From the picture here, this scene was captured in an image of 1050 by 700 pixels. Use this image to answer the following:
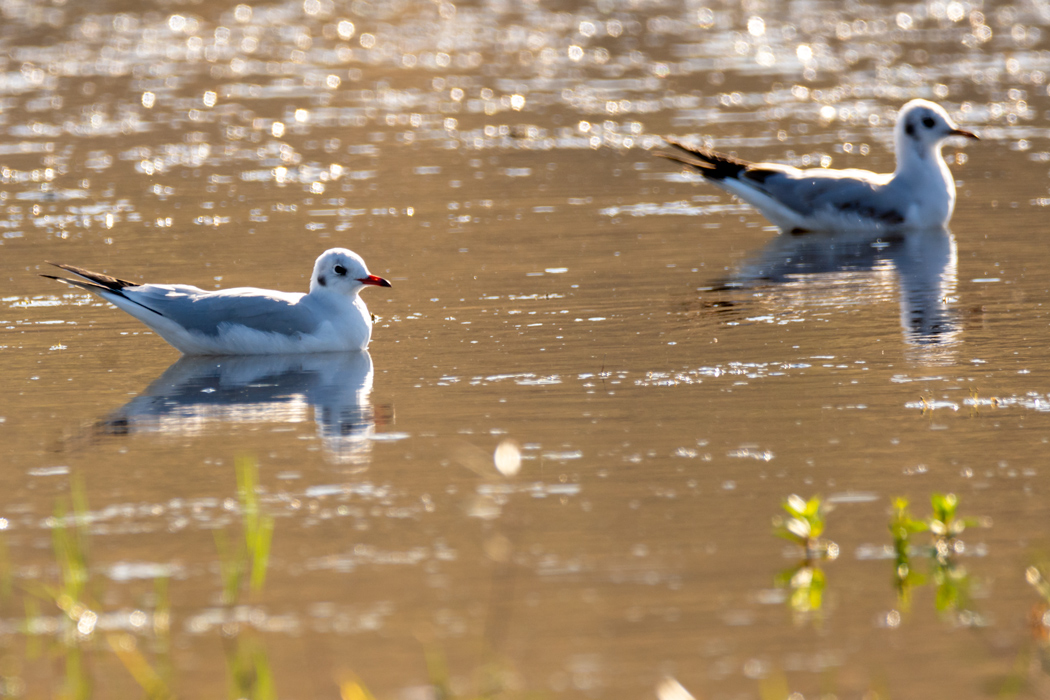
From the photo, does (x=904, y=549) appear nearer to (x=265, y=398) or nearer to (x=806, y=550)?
(x=806, y=550)

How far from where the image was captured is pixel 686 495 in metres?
7.14

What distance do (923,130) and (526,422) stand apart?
8.71 meters

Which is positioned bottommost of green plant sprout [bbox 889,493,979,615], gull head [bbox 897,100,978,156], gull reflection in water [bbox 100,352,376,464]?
gull reflection in water [bbox 100,352,376,464]

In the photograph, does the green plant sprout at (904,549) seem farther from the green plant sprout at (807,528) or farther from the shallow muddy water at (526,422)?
the green plant sprout at (807,528)

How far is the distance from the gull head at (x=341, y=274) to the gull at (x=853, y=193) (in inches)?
228

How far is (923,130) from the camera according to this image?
1583 centimetres

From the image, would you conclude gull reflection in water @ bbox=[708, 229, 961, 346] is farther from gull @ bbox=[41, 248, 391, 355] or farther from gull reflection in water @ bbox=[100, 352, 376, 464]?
gull reflection in water @ bbox=[100, 352, 376, 464]

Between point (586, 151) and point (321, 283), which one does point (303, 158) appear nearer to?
point (586, 151)

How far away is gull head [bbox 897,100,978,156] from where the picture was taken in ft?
51.7

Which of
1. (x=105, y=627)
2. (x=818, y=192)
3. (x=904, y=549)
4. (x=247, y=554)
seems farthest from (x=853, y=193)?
(x=105, y=627)

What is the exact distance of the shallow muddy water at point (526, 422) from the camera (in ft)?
18.4

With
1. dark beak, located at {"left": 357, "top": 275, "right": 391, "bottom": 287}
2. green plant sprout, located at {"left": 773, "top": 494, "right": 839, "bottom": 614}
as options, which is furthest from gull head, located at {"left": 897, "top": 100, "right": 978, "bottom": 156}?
green plant sprout, located at {"left": 773, "top": 494, "right": 839, "bottom": 614}

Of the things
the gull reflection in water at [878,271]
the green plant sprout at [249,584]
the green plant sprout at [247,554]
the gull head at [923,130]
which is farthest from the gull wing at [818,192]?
the green plant sprout at [247,554]

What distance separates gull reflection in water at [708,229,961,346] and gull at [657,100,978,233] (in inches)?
6.0
